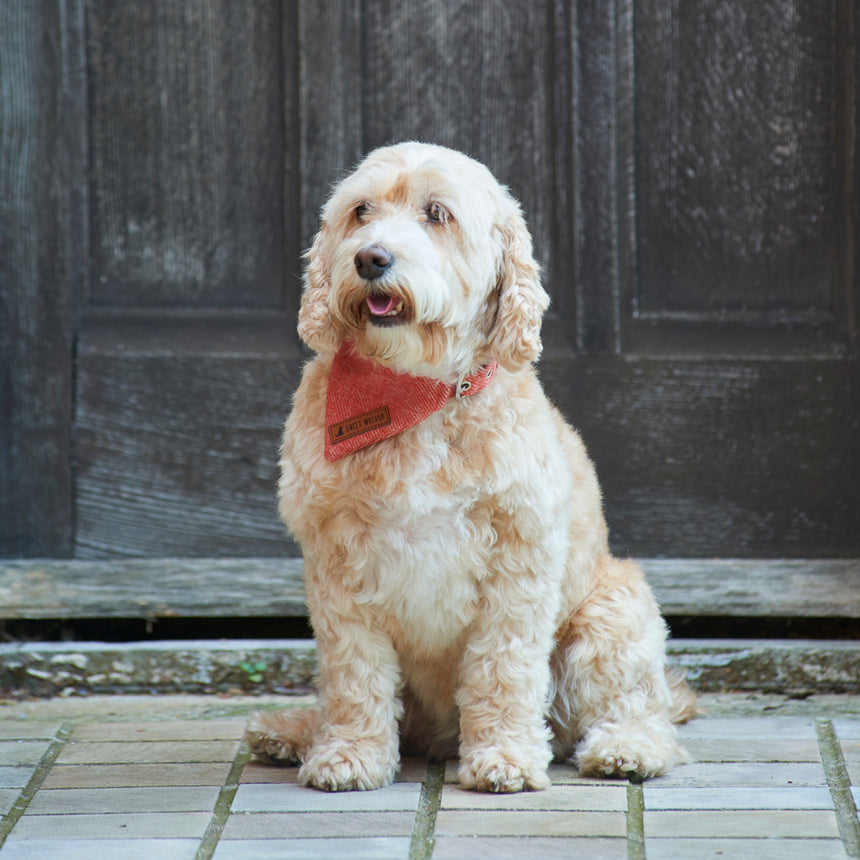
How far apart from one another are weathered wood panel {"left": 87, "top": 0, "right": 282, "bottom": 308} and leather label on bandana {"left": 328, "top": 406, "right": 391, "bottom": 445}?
1226 millimetres

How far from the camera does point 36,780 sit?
2809 millimetres

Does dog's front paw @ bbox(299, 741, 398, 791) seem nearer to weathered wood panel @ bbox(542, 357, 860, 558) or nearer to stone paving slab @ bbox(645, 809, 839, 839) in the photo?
stone paving slab @ bbox(645, 809, 839, 839)

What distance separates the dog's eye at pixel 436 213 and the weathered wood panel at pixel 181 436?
1248 mm

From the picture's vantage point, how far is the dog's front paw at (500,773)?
264cm

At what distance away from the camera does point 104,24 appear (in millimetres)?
3717

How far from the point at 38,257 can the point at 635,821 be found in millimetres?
2493

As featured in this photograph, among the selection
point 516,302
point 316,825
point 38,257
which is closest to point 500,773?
point 316,825

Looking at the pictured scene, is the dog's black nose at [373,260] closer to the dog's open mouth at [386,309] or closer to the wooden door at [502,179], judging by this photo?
the dog's open mouth at [386,309]

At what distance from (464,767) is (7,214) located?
2.26 meters

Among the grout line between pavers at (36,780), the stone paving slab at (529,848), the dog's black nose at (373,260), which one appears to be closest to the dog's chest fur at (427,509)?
the dog's black nose at (373,260)

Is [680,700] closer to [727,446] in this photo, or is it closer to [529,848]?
[727,446]

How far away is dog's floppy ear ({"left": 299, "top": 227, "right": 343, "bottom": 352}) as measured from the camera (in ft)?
8.84

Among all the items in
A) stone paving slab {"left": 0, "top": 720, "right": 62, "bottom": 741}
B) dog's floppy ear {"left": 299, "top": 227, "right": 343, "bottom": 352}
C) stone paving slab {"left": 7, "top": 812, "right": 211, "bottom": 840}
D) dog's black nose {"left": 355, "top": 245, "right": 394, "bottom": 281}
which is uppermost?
dog's black nose {"left": 355, "top": 245, "right": 394, "bottom": 281}

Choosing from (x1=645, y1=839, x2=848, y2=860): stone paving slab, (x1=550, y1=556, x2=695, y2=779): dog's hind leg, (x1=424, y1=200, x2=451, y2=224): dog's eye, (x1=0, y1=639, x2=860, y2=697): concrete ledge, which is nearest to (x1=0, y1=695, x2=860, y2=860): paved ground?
(x1=645, y1=839, x2=848, y2=860): stone paving slab
